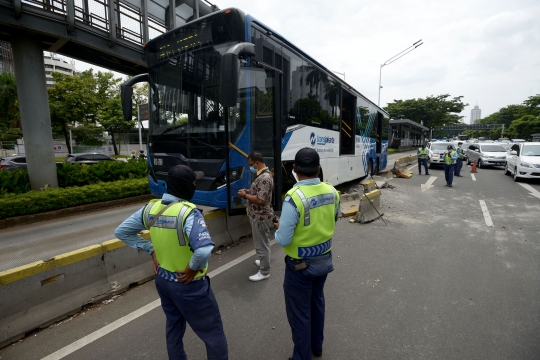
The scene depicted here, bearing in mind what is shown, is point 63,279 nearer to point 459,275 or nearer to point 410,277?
point 410,277

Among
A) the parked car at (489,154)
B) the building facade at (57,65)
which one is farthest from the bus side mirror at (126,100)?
the building facade at (57,65)

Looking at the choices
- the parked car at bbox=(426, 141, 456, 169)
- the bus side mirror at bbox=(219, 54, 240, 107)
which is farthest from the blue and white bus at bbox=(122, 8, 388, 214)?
the parked car at bbox=(426, 141, 456, 169)

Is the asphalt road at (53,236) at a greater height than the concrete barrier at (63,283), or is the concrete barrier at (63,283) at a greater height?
the concrete barrier at (63,283)

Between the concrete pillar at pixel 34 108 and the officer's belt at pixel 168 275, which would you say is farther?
the concrete pillar at pixel 34 108

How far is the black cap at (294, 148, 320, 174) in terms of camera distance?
2.24 meters

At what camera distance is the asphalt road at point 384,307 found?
266 cm

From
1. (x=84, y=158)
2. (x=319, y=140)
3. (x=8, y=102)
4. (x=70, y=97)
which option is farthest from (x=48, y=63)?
(x=319, y=140)

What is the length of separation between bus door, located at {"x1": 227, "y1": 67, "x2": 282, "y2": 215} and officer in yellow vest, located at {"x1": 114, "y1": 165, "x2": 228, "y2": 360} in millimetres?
2599

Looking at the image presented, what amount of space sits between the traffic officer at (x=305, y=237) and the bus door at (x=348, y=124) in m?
7.76

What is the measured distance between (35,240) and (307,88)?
6687 millimetres

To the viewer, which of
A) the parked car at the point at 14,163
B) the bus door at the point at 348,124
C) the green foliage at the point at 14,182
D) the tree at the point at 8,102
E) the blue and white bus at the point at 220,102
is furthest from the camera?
the tree at the point at 8,102

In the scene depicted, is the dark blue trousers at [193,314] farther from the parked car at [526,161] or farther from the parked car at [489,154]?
the parked car at [489,154]

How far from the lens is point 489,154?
1862 centimetres

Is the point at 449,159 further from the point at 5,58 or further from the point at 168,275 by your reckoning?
the point at 5,58
